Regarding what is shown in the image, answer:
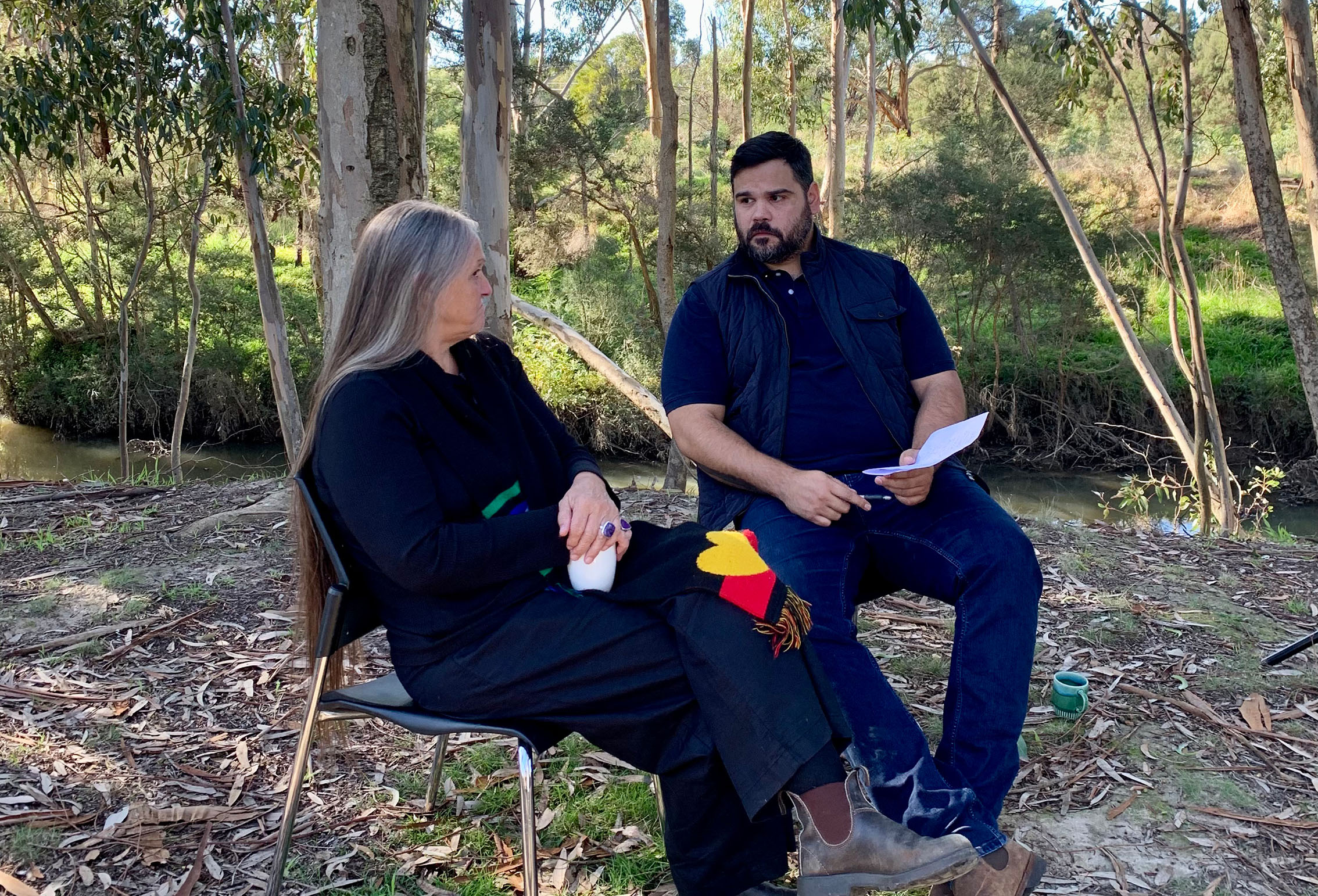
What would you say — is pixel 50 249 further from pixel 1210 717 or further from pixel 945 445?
pixel 1210 717

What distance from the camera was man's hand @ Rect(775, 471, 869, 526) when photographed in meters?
2.54

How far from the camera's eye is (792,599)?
1.96 m

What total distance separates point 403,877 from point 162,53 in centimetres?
763

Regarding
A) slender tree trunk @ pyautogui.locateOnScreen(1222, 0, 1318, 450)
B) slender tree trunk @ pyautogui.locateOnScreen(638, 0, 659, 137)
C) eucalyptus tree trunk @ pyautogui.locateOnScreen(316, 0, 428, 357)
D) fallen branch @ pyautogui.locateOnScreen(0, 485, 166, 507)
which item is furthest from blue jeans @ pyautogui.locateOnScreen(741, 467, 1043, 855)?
slender tree trunk @ pyautogui.locateOnScreen(638, 0, 659, 137)

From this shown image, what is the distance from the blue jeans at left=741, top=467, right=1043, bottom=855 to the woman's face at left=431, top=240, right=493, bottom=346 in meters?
0.91

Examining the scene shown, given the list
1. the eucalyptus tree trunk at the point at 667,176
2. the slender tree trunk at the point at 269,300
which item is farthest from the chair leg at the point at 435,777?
the eucalyptus tree trunk at the point at 667,176

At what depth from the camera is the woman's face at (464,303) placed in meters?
2.13

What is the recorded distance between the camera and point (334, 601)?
2.00m

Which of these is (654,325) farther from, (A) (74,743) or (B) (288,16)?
(A) (74,743)

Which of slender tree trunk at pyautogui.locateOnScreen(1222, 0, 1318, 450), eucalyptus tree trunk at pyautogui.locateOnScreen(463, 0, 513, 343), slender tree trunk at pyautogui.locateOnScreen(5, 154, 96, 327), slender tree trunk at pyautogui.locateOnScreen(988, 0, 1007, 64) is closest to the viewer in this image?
eucalyptus tree trunk at pyautogui.locateOnScreen(463, 0, 513, 343)

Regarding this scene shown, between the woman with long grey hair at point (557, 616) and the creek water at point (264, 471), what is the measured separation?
11385 mm

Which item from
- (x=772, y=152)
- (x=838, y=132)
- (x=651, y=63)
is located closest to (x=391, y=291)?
(x=772, y=152)

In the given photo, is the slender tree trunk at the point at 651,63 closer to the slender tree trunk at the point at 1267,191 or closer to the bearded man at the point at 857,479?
the slender tree trunk at the point at 1267,191

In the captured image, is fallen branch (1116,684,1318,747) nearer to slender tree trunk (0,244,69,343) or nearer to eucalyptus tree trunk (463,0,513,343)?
eucalyptus tree trunk (463,0,513,343)
